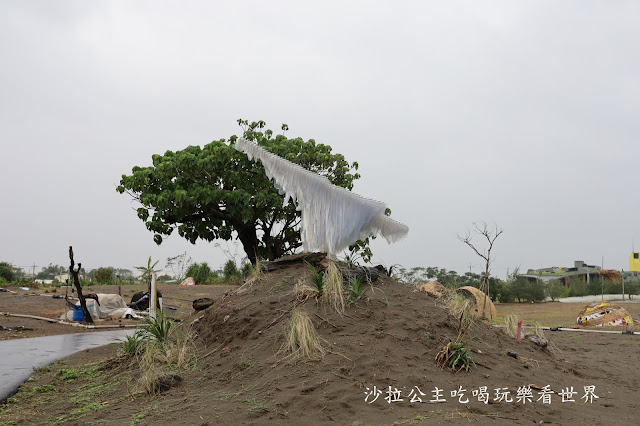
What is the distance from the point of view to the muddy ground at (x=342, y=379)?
16.0 feet

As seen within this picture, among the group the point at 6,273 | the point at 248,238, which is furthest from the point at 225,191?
the point at 6,273

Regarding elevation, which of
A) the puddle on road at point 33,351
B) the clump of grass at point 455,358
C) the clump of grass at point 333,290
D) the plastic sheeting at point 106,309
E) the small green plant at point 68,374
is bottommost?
the puddle on road at point 33,351

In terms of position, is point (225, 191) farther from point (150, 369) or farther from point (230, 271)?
point (230, 271)

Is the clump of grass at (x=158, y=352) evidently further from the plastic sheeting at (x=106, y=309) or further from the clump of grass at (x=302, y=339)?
the plastic sheeting at (x=106, y=309)

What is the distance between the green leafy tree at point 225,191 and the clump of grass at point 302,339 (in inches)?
339


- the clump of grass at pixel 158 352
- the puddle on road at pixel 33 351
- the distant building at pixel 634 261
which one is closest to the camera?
the clump of grass at pixel 158 352

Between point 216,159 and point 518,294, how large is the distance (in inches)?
880

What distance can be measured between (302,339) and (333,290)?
3.78 ft

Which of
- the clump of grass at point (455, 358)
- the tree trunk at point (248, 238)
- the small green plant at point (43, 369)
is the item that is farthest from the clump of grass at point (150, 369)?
the tree trunk at point (248, 238)

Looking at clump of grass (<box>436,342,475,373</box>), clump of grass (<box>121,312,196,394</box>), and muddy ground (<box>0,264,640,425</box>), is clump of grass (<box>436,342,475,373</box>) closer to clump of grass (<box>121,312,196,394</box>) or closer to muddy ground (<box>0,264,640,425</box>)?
muddy ground (<box>0,264,640,425</box>)

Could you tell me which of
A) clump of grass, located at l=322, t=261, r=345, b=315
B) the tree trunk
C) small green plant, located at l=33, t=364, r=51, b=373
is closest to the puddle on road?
small green plant, located at l=33, t=364, r=51, b=373

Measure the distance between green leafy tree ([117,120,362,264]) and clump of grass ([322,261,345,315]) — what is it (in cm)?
768

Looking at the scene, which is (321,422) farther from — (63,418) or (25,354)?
(25,354)

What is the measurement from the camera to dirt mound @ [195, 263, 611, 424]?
487cm
